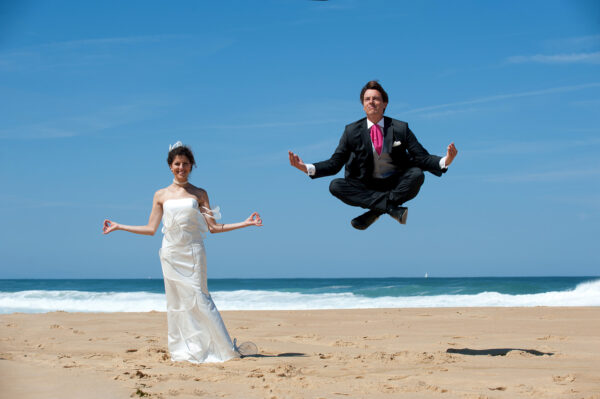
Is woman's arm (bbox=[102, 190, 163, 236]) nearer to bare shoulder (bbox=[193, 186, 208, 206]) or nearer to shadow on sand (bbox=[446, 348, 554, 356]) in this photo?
bare shoulder (bbox=[193, 186, 208, 206])

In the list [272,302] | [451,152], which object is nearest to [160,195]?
[451,152]

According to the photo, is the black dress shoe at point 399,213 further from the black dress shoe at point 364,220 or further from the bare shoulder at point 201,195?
the bare shoulder at point 201,195

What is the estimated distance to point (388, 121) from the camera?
638cm

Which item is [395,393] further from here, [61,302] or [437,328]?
[61,302]

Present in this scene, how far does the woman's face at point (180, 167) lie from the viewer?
277 inches

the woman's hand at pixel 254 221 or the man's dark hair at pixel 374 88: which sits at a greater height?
the man's dark hair at pixel 374 88

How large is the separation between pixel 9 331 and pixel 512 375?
8.38 meters

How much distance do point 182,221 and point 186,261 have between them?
47 centimetres

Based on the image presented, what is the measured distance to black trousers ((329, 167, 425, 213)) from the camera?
19.8 ft

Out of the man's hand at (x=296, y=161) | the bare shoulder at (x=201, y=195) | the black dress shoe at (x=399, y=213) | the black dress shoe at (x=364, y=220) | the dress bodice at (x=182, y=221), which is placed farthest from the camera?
the bare shoulder at (x=201, y=195)

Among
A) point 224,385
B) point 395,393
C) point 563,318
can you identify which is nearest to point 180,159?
point 224,385

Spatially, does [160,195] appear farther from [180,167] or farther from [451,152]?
[451,152]

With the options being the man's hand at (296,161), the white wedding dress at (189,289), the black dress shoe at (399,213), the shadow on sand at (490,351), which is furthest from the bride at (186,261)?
the shadow on sand at (490,351)

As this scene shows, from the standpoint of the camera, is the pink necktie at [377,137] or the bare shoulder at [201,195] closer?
the pink necktie at [377,137]
